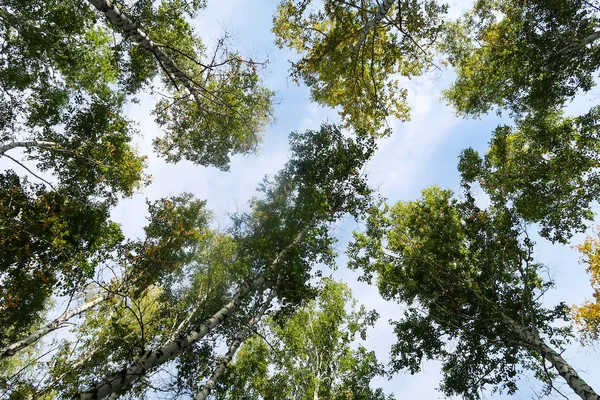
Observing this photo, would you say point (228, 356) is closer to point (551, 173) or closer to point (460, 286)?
point (460, 286)

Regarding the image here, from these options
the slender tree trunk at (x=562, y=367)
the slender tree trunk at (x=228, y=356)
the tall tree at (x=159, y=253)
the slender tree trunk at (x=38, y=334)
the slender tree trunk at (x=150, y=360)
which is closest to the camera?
the slender tree trunk at (x=150, y=360)

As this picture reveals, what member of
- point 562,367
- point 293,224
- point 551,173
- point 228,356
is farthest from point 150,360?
point 551,173

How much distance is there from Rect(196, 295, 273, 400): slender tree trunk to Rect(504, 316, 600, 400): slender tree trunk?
707cm

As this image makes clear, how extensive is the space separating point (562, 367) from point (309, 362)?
9.17 m

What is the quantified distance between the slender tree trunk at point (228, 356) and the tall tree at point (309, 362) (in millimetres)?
2648

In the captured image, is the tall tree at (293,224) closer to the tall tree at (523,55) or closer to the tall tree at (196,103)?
the tall tree at (196,103)

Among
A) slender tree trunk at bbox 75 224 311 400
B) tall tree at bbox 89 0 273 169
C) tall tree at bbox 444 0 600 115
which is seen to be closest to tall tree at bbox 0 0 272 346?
tall tree at bbox 89 0 273 169

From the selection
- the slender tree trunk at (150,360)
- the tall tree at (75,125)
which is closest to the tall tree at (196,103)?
the tall tree at (75,125)

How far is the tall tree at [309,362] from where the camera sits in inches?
475

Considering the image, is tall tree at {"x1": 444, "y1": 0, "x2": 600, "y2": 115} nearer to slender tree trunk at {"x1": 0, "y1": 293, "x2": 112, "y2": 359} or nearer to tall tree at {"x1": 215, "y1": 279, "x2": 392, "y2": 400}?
tall tree at {"x1": 215, "y1": 279, "x2": 392, "y2": 400}

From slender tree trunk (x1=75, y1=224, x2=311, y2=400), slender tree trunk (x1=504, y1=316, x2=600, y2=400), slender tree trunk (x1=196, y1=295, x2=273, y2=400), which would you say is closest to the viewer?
slender tree trunk (x1=75, y1=224, x2=311, y2=400)

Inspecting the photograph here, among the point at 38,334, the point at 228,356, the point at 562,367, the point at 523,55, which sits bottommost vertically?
the point at 562,367

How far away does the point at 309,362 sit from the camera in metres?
12.9

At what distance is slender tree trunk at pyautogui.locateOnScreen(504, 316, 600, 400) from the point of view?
630 centimetres
